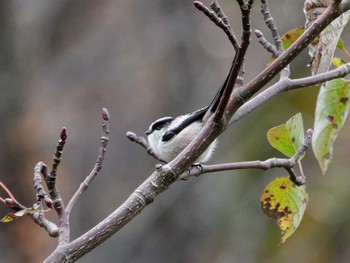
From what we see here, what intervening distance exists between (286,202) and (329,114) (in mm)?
286

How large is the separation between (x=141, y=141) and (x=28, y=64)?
3.88 meters

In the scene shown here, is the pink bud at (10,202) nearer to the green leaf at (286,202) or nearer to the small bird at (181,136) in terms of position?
the green leaf at (286,202)

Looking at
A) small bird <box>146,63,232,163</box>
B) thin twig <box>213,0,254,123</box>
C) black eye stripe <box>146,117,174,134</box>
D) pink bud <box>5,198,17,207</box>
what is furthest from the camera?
black eye stripe <box>146,117,174,134</box>

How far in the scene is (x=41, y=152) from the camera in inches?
203

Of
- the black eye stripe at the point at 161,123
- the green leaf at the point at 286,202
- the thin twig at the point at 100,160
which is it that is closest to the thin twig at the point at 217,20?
the thin twig at the point at 100,160

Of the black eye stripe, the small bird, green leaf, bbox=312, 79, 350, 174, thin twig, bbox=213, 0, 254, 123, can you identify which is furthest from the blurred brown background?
thin twig, bbox=213, 0, 254, 123

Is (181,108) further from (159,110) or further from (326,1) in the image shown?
(326,1)

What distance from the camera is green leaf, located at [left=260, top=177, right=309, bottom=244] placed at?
1746 millimetres

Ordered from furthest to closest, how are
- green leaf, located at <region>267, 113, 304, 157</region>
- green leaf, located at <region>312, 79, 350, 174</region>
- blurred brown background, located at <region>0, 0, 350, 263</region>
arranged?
blurred brown background, located at <region>0, 0, 350, 263</region> < green leaf, located at <region>312, 79, 350, 174</region> < green leaf, located at <region>267, 113, 304, 157</region>

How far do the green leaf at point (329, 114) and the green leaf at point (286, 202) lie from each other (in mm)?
159

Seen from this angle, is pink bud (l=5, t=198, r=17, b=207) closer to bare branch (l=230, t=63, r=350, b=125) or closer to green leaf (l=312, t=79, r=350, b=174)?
bare branch (l=230, t=63, r=350, b=125)

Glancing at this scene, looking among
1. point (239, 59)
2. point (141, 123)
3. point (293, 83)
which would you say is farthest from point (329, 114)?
point (141, 123)

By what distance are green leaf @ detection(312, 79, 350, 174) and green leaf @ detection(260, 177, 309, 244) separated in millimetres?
159

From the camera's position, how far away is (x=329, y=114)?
1.86m
